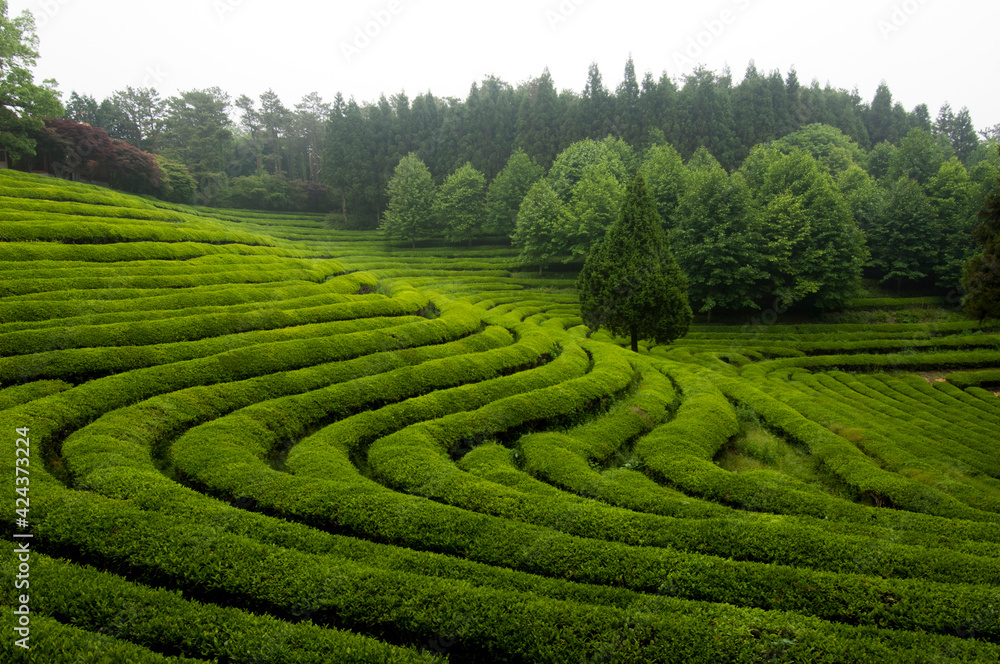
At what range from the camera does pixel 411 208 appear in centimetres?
6869

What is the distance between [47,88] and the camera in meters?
46.5

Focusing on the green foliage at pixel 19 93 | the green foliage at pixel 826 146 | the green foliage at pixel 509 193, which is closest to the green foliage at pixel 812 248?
the green foliage at pixel 826 146

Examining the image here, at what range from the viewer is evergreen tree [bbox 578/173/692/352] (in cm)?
2930

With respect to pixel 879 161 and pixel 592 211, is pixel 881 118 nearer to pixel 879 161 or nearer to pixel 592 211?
pixel 879 161

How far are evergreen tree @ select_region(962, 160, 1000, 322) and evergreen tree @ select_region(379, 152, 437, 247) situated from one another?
2258 inches

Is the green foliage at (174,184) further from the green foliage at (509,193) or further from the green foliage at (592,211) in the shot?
the green foliage at (592,211)

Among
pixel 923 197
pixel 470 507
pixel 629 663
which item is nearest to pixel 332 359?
pixel 470 507

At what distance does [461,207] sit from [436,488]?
61.8m

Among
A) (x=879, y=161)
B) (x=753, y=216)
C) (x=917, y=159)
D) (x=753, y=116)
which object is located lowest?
(x=753, y=216)

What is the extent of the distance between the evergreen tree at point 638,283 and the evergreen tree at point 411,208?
4124 centimetres

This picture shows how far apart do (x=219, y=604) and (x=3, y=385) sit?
13392 millimetres

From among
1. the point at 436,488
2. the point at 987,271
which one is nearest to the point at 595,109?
the point at 987,271

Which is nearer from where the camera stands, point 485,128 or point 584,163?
point 584,163

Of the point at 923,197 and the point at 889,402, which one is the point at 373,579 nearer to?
the point at 889,402
